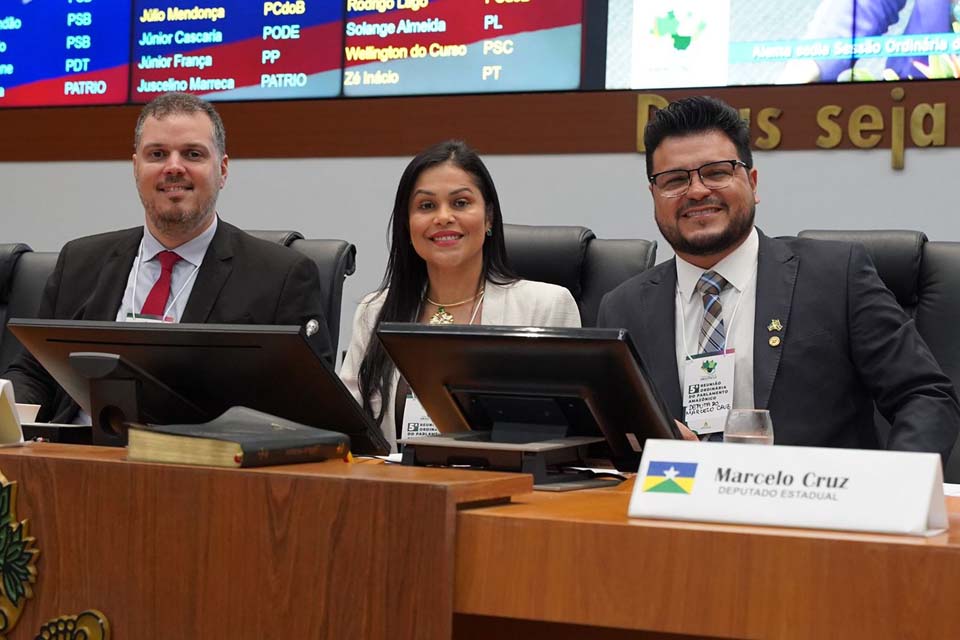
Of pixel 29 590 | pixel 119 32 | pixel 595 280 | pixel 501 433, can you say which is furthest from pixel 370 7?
pixel 29 590

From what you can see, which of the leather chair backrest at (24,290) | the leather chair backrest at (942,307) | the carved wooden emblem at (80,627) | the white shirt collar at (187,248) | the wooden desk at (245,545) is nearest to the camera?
the wooden desk at (245,545)

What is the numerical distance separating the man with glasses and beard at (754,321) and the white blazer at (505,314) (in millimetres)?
270

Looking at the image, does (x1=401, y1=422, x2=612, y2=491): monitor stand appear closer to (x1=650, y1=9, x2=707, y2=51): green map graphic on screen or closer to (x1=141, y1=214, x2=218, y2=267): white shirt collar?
(x1=141, y1=214, x2=218, y2=267): white shirt collar

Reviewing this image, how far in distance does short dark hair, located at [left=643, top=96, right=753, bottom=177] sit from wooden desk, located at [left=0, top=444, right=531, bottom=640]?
131 cm

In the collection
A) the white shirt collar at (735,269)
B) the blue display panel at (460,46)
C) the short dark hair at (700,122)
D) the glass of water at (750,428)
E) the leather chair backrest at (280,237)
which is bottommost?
Answer: the glass of water at (750,428)

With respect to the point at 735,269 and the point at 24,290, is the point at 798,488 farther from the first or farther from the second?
the point at 24,290

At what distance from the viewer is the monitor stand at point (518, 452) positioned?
5.09 ft

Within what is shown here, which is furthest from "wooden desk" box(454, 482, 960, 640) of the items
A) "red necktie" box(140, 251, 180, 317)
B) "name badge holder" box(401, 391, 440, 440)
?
"red necktie" box(140, 251, 180, 317)

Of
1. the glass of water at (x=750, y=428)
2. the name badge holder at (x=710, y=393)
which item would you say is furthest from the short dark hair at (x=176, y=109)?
the glass of water at (x=750, y=428)

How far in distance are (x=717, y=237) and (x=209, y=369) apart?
119 centimetres

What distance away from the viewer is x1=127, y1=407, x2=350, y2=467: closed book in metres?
1.32

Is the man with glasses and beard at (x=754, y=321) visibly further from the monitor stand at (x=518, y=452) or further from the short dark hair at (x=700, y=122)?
the monitor stand at (x=518, y=452)

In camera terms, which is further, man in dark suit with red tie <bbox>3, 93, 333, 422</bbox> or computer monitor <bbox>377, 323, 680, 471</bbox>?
man in dark suit with red tie <bbox>3, 93, 333, 422</bbox>

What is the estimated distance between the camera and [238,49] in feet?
13.4
